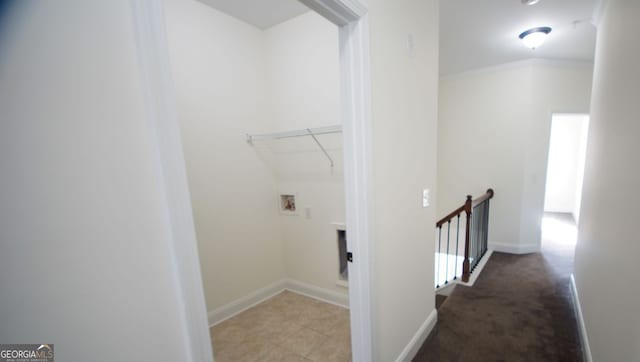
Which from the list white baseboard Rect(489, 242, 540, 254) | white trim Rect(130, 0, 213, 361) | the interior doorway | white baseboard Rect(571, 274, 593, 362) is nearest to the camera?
white trim Rect(130, 0, 213, 361)

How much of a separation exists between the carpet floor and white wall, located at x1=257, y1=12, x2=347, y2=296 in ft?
3.26

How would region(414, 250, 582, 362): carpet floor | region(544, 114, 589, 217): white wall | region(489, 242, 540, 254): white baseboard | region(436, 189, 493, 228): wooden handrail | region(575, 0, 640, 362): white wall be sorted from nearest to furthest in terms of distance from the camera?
region(575, 0, 640, 362): white wall → region(414, 250, 582, 362): carpet floor → region(436, 189, 493, 228): wooden handrail → region(489, 242, 540, 254): white baseboard → region(544, 114, 589, 217): white wall

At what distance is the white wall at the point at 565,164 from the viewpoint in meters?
5.63

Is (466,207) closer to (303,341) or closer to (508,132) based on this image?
(508,132)

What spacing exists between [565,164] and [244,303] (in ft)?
24.4

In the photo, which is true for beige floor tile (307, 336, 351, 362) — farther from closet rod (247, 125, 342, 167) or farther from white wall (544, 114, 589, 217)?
white wall (544, 114, 589, 217)

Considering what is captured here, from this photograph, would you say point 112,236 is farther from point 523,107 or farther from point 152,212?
point 523,107

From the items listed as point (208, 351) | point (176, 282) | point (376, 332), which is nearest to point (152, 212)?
point (176, 282)

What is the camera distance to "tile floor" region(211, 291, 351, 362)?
198 cm

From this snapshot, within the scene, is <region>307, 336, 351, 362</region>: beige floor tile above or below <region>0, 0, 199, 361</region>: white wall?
below

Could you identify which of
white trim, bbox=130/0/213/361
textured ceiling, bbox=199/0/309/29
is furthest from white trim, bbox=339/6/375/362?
textured ceiling, bbox=199/0/309/29

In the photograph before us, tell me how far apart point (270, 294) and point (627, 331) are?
8.60ft

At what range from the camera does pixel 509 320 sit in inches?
89.3

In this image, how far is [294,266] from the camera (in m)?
2.88
